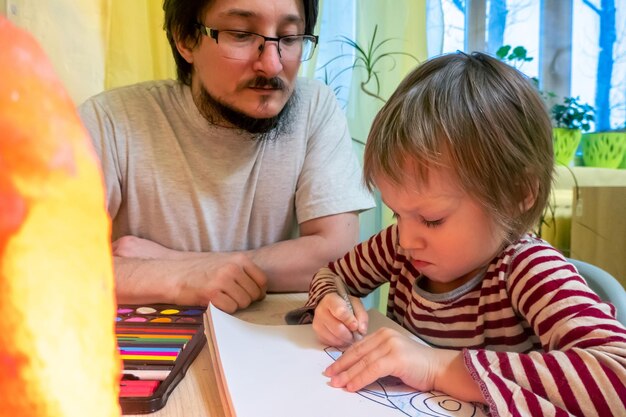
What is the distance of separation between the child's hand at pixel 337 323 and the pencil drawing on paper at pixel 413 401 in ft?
0.35

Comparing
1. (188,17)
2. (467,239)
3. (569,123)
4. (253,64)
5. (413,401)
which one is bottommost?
(413,401)

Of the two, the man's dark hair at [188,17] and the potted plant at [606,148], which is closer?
the man's dark hair at [188,17]

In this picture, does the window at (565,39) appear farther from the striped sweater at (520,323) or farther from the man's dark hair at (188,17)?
the striped sweater at (520,323)

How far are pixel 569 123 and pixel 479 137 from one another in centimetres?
174

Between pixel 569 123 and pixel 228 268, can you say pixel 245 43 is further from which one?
pixel 569 123

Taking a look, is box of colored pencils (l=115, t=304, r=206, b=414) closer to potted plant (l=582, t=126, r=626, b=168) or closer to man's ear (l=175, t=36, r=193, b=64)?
man's ear (l=175, t=36, r=193, b=64)

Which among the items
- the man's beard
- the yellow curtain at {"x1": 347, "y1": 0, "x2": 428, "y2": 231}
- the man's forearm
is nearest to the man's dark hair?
the man's beard

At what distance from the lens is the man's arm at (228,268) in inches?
34.0

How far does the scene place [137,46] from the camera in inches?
55.6

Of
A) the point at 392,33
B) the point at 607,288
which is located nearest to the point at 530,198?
the point at 607,288

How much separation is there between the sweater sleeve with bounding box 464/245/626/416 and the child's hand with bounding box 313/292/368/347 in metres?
0.16

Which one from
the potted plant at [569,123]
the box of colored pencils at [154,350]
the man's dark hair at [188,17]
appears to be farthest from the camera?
the potted plant at [569,123]

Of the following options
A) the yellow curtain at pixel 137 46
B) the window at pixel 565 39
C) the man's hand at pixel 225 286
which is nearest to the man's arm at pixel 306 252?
A: the man's hand at pixel 225 286

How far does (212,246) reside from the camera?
3.95 feet
